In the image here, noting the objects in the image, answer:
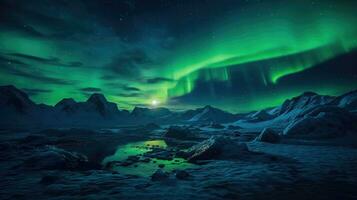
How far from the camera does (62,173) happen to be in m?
14.1

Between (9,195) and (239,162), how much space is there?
562 inches

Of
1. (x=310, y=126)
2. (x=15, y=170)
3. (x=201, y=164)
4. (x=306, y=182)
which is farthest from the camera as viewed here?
(x=310, y=126)

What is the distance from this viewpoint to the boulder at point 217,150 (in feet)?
61.2

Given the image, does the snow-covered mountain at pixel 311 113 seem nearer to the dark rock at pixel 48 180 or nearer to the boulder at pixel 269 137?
the boulder at pixel 269 137

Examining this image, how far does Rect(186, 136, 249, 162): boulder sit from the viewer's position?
18.7 metres

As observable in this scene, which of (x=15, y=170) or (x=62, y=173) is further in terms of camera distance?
(x=15, y=170)

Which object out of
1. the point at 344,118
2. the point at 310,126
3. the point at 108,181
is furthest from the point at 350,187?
the point at 344,118

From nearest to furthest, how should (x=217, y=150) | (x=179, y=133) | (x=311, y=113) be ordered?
(x=217, y=150)
(x=311, y=113)
(x=179, y=133)

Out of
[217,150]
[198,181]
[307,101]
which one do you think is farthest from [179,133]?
[307,101]

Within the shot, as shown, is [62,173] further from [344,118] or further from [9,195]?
[344,118]

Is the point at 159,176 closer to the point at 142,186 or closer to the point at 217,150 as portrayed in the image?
the point at 142,186

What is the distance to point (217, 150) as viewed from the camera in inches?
754

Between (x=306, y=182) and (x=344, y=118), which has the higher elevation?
(x=344, y=118)

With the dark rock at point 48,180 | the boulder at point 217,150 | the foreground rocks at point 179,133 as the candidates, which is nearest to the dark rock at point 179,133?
the foreground rocks at point 179,133
